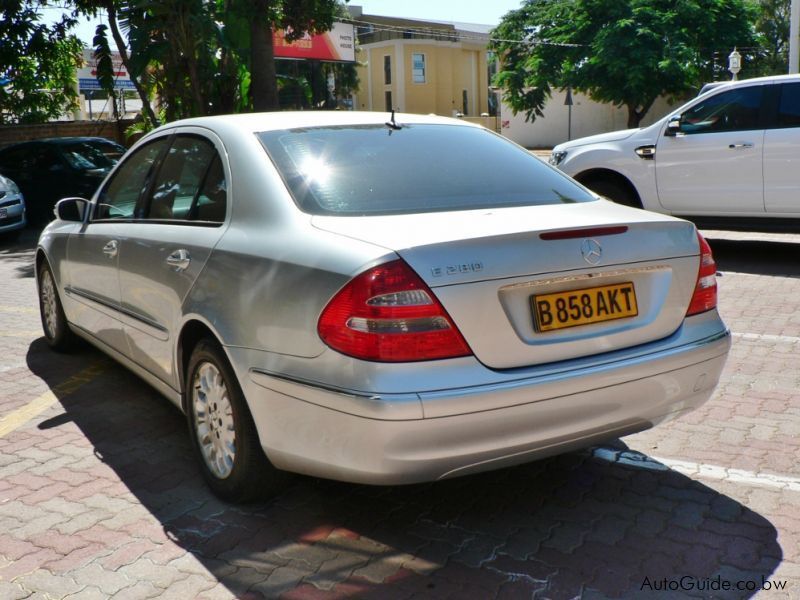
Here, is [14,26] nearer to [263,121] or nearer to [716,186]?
[716,186]

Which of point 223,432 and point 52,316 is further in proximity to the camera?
point 52,316

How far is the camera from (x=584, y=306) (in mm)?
3201

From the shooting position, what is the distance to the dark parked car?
15.6m

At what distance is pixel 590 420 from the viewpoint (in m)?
3.18

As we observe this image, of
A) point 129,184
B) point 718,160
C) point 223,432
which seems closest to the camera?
point 223,432

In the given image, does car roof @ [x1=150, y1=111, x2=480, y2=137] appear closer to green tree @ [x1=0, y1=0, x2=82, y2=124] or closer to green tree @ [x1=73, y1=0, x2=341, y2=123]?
green tree @ [x1=73, y1=0, x2=341, y2=123]

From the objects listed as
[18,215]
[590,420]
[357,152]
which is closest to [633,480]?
[590,420]

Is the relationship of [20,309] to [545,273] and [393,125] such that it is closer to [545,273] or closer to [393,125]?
[393,125]

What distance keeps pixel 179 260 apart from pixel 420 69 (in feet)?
190

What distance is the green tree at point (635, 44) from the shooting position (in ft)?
118

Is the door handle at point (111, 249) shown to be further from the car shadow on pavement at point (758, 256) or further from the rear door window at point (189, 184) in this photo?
the car shadow on pavement at point (758, 256)

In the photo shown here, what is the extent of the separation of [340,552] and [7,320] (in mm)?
5638

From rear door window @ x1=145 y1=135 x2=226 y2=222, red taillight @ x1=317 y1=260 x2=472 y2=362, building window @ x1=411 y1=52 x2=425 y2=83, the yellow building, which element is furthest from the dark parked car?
building window @ x1=411 y1=52 x2=425 y2=83

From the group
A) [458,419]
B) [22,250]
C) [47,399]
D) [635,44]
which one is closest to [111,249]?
[47,399]
